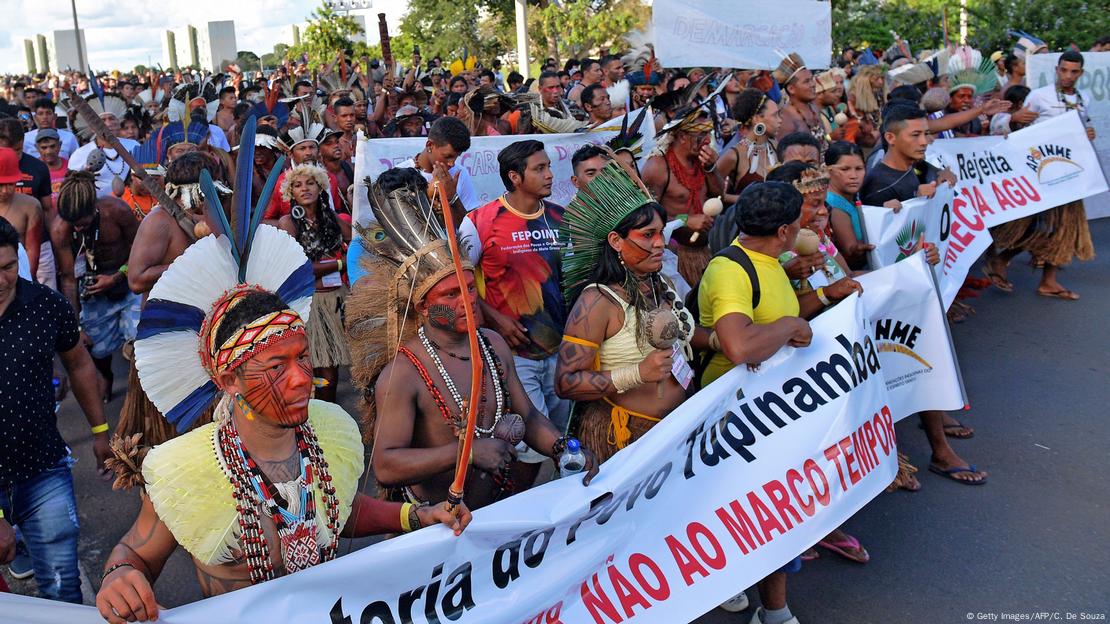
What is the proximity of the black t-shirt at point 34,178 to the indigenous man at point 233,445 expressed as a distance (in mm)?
5993

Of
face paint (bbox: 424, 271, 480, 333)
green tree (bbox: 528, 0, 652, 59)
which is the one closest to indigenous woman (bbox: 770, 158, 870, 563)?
face paint (bbox: 424, 271, 480, 333)

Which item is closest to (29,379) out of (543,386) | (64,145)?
(543,386)

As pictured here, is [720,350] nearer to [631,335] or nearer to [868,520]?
[631,335]

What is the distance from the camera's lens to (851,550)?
4289mm

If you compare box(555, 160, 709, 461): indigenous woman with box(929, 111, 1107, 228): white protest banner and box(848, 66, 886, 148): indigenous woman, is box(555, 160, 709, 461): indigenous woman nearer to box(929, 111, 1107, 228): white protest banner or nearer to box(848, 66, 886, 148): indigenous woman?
box(929, 111, 1107, 228): white protest banner

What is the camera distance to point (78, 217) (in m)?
6.00

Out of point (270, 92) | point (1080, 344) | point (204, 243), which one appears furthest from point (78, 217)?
point (1080, 344)

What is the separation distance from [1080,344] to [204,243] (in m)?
6.69

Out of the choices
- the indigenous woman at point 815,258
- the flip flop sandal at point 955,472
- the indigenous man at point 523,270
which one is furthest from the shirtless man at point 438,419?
the flip flop sandal at point 955,472

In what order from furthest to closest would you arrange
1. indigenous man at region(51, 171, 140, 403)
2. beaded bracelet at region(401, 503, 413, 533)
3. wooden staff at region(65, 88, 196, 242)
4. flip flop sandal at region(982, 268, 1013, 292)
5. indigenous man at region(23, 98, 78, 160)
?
1. indigenous man at region(23, 98, 78, 160)
2. flip flop sandal at region(982, 268, 1013, 292)
3. indigenous man at region(51, 171, 140, 403)
4. wooden staff at region(65, 88, 196, 242)
5. beaded bracelet at region(401, 503, 413, 533)

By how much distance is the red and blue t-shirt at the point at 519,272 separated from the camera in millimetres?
4504

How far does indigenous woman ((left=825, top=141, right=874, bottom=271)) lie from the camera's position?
5223 millimetres

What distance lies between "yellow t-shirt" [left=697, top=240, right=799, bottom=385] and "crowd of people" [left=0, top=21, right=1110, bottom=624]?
0.01 m

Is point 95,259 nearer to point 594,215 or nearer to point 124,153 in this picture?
point 124,153
